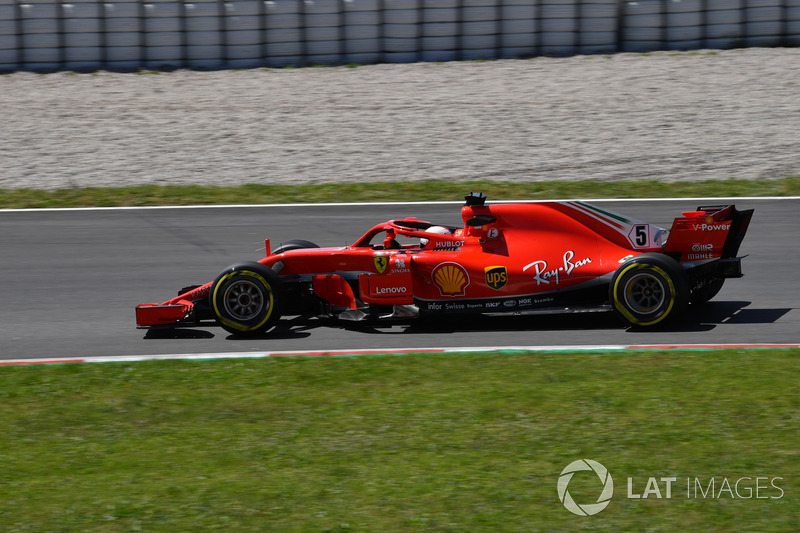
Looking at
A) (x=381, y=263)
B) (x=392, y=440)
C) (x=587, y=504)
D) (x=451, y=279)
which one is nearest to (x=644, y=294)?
(x=451, y=279)

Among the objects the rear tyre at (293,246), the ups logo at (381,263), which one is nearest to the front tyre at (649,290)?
the ups logo at (381,263)

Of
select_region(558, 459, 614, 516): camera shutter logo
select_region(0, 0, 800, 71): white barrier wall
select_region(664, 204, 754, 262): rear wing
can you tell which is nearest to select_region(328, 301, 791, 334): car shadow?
select_region(664, 204, 754, 262): rear wing

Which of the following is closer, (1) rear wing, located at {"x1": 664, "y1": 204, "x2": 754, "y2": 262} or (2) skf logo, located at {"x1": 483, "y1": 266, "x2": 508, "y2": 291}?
(1) rear wing, located at {"x1": 664, "y1": 204, "x2": 754, "y2": 262}

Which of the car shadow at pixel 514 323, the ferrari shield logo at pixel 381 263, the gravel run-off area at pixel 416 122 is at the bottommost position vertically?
the car shadow at pixel 514 323

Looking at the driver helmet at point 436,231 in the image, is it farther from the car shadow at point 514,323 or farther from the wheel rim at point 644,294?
the wheel rim at point 644,294

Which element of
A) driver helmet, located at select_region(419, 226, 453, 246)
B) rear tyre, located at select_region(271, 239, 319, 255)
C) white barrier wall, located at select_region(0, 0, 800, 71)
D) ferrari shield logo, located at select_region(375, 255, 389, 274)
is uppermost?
white barrier wall, located at select_region(0, 0, 800, 71)

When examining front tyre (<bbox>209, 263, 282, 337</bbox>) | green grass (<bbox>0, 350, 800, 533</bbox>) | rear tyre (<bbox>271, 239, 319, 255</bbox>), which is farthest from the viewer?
rear tyre (<bbox>271, 239, 319, 255</bbox>)

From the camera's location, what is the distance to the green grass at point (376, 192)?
600 inches

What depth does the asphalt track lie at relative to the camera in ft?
32.0

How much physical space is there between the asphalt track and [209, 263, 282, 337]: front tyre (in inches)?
6.9

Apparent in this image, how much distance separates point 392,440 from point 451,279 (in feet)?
10.2

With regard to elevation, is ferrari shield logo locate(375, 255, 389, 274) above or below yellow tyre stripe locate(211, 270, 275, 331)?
above

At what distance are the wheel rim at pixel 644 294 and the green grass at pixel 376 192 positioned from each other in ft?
18.7

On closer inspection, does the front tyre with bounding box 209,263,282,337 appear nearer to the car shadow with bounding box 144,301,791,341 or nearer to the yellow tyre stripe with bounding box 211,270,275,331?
the yellow tyre stripe with bounding box 211,270,275,331
